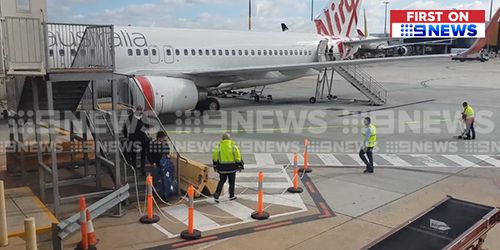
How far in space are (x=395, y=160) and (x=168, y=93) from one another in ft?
34.2

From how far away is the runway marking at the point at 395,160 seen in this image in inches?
591

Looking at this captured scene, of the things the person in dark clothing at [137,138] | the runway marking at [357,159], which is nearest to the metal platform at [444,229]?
the runway marking at [357,159]

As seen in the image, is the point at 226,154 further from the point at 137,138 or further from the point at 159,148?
the point at 137,138

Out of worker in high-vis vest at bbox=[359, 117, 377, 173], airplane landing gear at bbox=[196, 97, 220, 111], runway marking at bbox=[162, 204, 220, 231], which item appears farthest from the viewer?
airplane landing gear at bbox=[196, 97, 220, 111]

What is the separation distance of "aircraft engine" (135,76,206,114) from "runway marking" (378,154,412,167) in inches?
380

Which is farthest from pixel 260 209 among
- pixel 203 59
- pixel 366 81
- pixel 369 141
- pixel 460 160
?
pixel 366 81

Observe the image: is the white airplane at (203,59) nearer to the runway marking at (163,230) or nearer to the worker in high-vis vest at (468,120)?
the worker in high-vis vest at (468,120)

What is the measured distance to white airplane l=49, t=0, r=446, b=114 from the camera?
70.7 feet

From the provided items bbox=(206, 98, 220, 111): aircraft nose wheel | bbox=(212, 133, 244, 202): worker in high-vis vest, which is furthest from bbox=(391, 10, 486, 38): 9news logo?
bbox=(212, 133, 244, 202): worker in high-vis vest

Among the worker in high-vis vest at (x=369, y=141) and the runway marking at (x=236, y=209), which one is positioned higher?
the worker in high-vis vest at (x=369, y=141)

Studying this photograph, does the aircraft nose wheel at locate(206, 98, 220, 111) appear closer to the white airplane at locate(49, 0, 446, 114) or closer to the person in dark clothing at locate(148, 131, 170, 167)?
the white airplane at locate(49, 0, 446, 114)

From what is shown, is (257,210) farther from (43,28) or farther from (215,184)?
(43,28)

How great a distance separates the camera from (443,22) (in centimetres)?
6862

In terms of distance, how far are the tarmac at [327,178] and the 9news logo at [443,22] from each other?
134 feet
